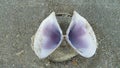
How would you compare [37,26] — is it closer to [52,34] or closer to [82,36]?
[52,34]

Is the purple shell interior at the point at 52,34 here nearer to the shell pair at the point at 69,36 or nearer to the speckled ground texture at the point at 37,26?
the shell pair at the point at 69,36

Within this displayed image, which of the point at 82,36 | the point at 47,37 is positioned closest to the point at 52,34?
the point at 47,37

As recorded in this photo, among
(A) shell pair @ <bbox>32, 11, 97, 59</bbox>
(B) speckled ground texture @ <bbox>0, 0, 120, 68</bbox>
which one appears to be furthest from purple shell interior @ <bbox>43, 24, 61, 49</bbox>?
(B) speckled ground texture @ <bbox>0, 0, 120, 68</bbox>

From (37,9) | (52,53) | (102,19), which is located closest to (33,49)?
(52,53)

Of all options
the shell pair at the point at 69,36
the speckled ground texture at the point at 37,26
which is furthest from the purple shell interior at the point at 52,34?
the speckled ground texture at the point at 37,26

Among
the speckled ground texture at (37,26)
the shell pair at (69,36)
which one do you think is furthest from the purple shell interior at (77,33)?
the speckled ground texture at (37,26)

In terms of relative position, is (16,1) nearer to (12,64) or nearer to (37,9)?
(37,9)

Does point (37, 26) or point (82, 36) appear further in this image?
point (37, 26)
